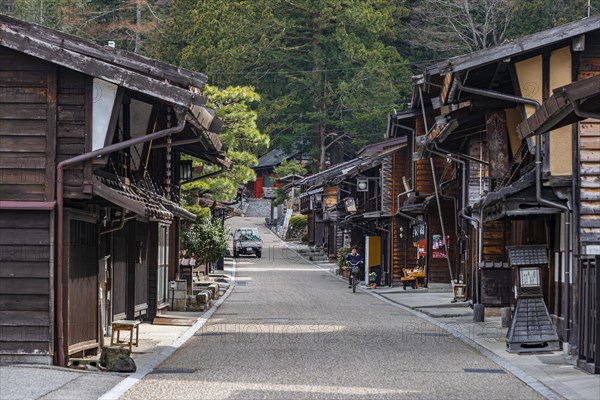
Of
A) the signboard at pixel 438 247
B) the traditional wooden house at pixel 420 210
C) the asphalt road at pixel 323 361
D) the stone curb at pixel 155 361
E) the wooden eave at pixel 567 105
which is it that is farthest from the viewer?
the signboard at pixel 438 247

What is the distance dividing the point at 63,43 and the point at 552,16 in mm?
60054

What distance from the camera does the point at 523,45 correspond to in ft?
68.5

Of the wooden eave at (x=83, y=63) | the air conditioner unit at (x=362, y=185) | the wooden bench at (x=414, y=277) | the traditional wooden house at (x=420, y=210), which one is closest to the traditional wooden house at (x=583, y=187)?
the wooden eave at (x=83, y=63)

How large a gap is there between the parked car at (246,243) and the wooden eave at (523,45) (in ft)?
171

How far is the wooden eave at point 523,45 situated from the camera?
65.9 ft

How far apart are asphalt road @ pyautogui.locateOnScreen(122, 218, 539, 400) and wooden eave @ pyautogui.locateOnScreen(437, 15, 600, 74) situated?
17.7 ft

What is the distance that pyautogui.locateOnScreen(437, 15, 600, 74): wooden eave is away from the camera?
790 inches

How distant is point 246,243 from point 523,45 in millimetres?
53315

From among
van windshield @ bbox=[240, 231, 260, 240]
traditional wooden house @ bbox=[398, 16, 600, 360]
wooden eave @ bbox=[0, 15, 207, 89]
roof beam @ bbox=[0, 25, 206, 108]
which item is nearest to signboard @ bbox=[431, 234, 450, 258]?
traditional wooden house @ bbox=[398, 16, 600, 360]

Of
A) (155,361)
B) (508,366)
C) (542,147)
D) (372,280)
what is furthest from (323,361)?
(372,280)

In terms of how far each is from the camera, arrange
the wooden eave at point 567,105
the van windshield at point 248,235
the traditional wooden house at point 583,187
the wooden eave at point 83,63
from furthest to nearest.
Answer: the van windshield at point 248,235, the wooden eave at point 83,63, the traditional wooden house at point 583,187, the wooden eave at point 567,105

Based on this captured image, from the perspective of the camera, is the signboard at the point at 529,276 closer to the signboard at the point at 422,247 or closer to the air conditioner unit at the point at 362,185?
the signboard at the point at 422,247

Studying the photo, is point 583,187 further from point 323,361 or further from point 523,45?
point 323,361

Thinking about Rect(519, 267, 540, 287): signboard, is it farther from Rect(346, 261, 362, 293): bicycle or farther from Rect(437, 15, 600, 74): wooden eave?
Rect(346, 261, 362, 293): bicycle
